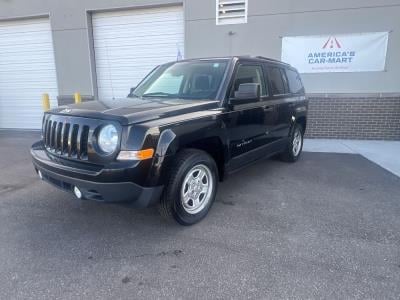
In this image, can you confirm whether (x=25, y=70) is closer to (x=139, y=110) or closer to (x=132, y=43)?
(x=132, y=43)

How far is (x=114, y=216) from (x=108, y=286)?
1.25 m

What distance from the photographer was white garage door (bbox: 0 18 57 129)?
9859 mm

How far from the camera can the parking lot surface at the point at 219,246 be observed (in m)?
2.31

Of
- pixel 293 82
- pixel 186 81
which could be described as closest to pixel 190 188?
pixel 186 81

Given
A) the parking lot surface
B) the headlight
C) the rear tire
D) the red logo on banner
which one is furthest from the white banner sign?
the headlight

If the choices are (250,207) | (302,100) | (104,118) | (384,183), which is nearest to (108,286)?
(104,118)

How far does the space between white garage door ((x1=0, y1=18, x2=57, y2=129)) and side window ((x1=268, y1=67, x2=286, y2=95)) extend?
829 centimetres

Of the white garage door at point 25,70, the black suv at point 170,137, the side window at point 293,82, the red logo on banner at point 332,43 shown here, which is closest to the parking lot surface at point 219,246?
the black suv at point 170,137

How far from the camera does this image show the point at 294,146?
18.9ft

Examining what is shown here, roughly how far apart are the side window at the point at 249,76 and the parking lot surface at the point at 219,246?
152 centimetres

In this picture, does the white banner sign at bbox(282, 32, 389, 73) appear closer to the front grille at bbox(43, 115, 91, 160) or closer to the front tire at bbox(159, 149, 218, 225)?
the front tire at bbox(159, 149, 218, 225)

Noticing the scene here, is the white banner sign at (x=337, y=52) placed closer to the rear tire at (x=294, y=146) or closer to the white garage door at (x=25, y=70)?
the rear tire at (x=294, y=146)

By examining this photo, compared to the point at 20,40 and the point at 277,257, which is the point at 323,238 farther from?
the point at 20,40

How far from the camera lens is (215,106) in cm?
342
